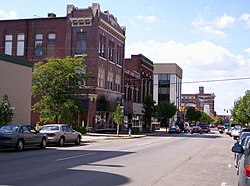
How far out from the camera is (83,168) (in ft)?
47.0

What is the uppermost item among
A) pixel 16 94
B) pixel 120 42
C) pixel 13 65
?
pixel 120 42

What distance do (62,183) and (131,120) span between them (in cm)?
5494

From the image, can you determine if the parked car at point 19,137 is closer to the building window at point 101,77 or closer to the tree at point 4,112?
the tree at point 4,112

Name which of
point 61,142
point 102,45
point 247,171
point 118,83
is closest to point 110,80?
point 118,83

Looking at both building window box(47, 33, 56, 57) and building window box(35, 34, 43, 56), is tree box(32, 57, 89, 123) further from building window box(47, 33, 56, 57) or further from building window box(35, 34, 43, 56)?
building window box(35, 34, 43, 56)

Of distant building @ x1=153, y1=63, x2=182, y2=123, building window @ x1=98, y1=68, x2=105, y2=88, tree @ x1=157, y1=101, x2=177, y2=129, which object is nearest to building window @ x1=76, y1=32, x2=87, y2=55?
building window @ x1=98, y1=68, x2=105, y2=88

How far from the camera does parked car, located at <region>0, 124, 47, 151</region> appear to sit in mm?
21266

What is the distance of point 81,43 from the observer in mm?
50156

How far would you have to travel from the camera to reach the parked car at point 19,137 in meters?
21.3

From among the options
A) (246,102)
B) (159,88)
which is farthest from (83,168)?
(159,88)

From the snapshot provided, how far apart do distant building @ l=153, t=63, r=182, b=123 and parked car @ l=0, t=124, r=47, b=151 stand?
296 feet

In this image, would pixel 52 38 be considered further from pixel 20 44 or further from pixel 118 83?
pixel 118 83

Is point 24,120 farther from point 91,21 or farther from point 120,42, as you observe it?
point 120,42

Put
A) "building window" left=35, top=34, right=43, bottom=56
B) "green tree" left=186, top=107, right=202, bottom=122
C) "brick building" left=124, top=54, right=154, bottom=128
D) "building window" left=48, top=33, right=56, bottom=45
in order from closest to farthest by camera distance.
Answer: "building window" left=48, top=33, right=56, bottom=45
"building window" left=35, top=34, right=43, bottom=56
"brick building" left=124, top=54, right=154, bottom=128
"green tree" left=186, top=107, right=202, bottom=122
